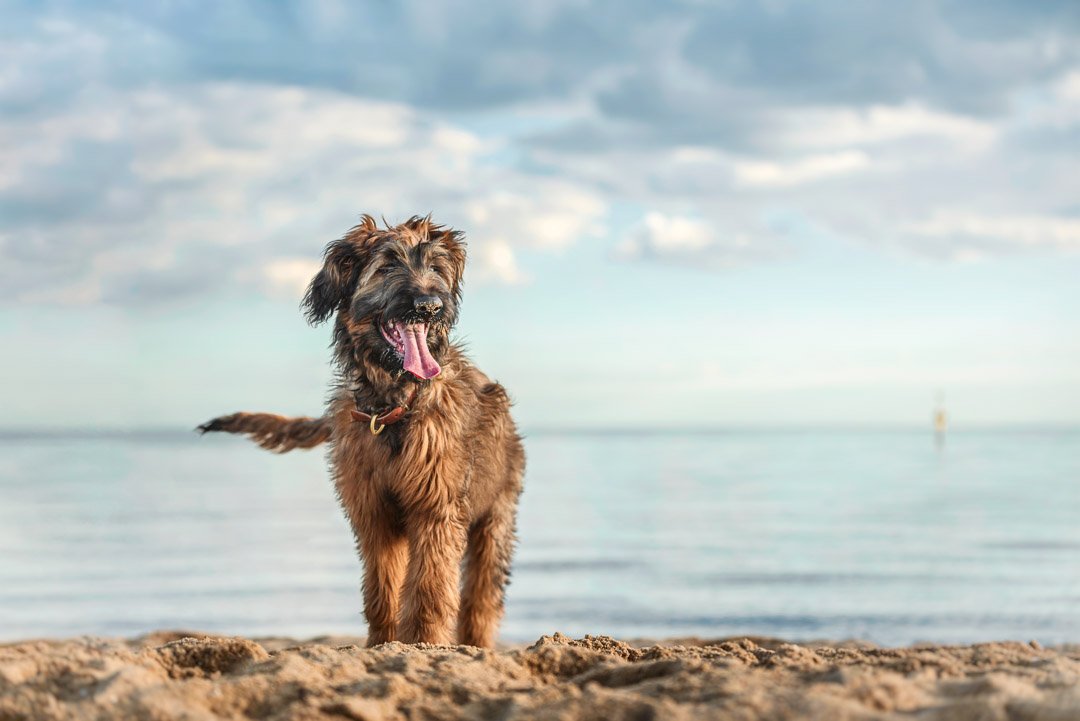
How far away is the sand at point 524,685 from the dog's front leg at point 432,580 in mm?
1421

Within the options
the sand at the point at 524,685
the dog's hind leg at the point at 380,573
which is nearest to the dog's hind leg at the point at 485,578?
the dog's hind leg at the point at 380,573

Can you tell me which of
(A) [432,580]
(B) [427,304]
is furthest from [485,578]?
(B) [427,304]

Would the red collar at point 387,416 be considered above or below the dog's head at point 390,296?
below

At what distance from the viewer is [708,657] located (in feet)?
13.6

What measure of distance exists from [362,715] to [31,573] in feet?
34.8

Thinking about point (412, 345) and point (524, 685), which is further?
point (412, 345)

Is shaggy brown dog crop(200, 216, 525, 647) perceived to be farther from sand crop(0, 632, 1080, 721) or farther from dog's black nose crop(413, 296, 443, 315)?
sand crop(0, 632, 1080, 721)

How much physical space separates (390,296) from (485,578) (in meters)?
2.07

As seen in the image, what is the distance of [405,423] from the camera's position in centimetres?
567

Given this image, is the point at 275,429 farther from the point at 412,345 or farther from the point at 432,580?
the point at 432,580

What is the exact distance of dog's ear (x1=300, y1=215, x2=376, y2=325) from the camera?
19.2 ft

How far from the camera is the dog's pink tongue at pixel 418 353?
18.2 feet

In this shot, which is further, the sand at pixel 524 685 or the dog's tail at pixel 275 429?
the dog's tail at pixel 275 429

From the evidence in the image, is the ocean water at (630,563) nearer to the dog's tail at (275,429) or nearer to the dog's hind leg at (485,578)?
the dog's hind leg at (485,578)
